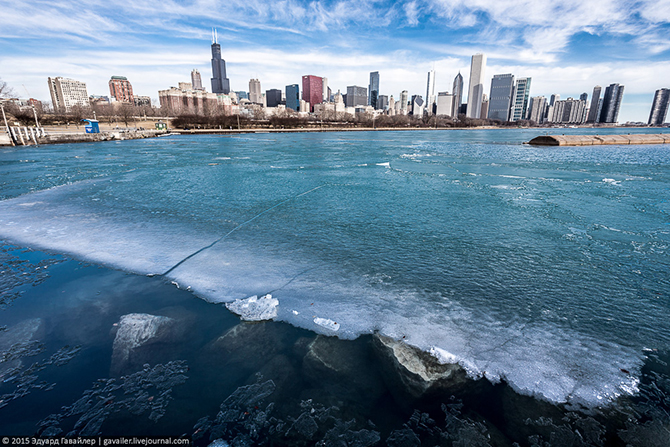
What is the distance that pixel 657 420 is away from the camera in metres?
3.21

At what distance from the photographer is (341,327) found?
4.65 m

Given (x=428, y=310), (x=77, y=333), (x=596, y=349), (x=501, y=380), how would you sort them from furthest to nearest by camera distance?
(x=428, y=310) < (x=77, y=333) < (x=596, y=349) < (x=501, y=380)

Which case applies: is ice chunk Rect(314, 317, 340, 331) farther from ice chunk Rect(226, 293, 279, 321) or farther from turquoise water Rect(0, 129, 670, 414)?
ice chunk Rect(226, 293, 279, 321)

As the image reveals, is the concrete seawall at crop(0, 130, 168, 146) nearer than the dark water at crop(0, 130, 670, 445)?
No

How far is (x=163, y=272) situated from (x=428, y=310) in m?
4.93

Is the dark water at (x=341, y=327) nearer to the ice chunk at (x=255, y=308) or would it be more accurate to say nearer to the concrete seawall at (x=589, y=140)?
A: the ice chunk at (x=255, y=308)

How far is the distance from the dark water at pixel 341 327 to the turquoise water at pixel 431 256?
0.04 metres

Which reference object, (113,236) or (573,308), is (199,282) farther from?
(573,308)

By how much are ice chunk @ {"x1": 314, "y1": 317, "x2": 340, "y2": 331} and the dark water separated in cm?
5

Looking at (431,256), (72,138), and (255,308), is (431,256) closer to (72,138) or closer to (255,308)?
(255,308)

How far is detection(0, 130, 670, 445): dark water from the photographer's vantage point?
3.28 m

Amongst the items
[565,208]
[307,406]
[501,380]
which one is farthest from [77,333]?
[565,208]

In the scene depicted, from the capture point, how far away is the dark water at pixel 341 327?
3.28 m

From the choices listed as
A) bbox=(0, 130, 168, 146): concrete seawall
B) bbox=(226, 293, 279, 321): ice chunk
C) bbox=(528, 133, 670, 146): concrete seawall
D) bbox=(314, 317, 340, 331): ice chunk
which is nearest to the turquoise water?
bbox=(314, 317, 340, 331): ice chunk
